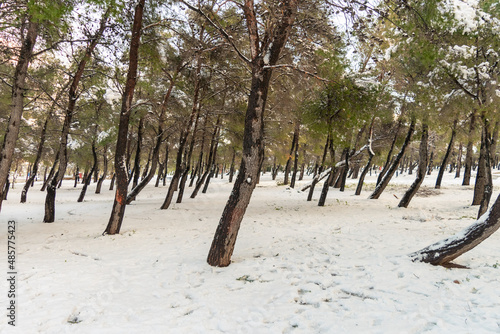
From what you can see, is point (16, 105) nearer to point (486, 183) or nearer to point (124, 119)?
point (124, 119)

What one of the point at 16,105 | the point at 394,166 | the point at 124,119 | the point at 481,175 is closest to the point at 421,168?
the point at 394,166

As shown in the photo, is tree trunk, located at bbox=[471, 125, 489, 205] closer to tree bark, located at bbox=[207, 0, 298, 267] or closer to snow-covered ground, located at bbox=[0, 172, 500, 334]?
snow-covered ground, located at bbox=[0, 172, 500, 334]

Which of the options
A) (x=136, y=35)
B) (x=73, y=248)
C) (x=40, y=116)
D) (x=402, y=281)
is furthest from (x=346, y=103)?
(x=40, y=116)

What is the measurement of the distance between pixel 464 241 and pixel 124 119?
845 cm

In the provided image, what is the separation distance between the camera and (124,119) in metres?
7.53

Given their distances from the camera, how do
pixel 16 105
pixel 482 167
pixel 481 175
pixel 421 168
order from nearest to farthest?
1. pixel 16 105
2. pixel 482 167
3. pixel 481 175
4. pixel 421 168

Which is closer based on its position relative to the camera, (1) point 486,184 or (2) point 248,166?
(2) point 248,166

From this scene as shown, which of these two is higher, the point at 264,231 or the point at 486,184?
the point at 486,184

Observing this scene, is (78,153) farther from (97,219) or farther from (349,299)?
(349,299)

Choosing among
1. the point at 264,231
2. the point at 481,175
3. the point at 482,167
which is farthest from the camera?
the point at 481,175

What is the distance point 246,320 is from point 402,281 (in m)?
2.73

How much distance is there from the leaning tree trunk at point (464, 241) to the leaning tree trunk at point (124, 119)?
7637mm

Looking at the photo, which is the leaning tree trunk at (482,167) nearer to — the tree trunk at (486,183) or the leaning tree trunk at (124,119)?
the tree trunk at (486,183)

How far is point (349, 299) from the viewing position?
12.8ft
